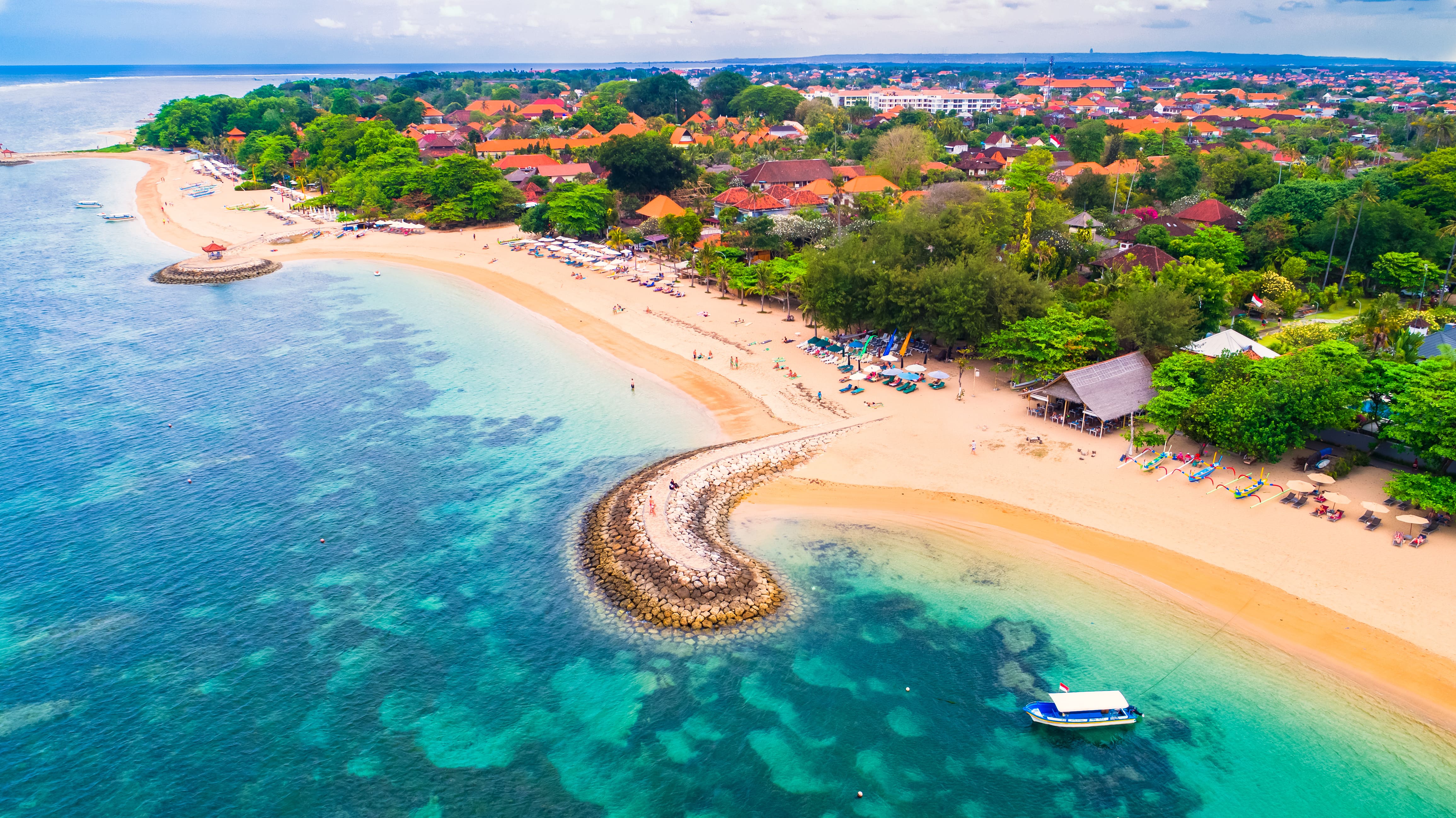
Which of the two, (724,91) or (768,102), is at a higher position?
(724,91)

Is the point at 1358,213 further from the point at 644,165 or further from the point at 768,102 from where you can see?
the point at 768,102

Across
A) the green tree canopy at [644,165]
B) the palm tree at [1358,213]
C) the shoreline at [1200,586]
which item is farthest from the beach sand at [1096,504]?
the green tree canopy at [644,165]

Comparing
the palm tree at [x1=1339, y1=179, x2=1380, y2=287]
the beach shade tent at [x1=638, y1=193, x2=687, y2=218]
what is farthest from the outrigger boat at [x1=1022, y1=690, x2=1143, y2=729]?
the beach shade tent at [x1=638, y1=193, x2=687, y2=218]

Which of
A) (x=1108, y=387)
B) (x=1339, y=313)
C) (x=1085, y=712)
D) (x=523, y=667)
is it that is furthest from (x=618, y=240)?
(x=1085, y=712)

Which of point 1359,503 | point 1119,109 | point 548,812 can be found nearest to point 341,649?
point 548,812

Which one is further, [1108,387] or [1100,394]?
[1108,387]

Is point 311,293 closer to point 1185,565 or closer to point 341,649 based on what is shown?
point 341,649
